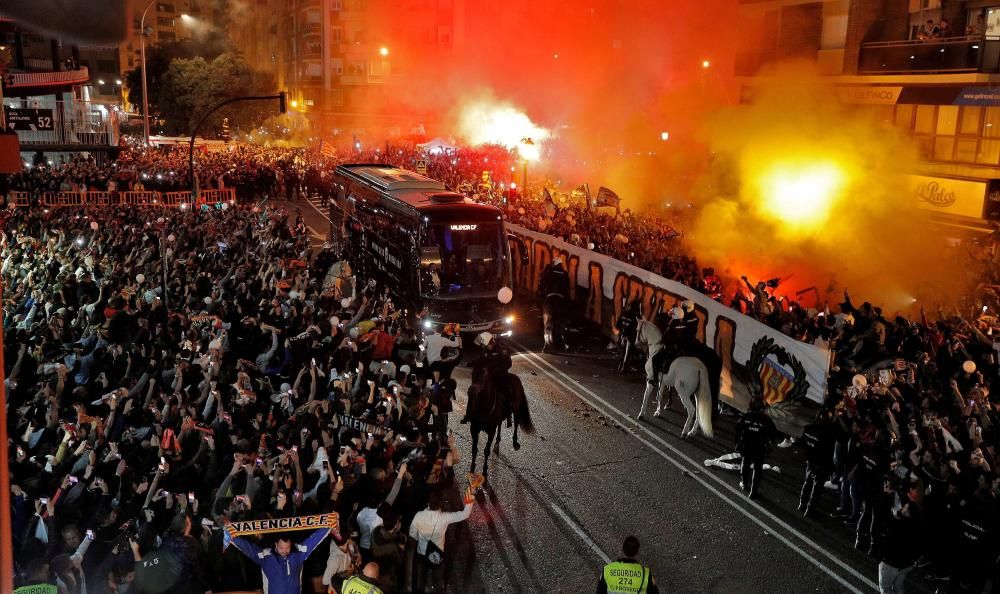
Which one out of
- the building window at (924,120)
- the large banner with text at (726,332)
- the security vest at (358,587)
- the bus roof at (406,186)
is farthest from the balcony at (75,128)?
the security vest at (358,587)

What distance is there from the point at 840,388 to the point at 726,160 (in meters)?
15.8

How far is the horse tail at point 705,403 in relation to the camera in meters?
11.1

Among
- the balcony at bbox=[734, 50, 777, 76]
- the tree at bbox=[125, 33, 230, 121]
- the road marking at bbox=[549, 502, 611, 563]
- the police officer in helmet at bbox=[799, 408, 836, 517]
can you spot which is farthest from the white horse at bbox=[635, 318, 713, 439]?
the tree at bbox=[125, 33, 230, 121]


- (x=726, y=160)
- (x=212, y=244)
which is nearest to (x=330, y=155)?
(x=726, y=160)

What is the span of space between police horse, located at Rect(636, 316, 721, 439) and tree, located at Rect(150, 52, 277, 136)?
5116cm

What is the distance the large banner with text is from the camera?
11.1m

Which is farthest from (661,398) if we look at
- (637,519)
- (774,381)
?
(637,519)

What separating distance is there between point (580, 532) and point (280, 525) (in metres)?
3.60

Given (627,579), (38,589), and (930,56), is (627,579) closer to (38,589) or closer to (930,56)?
(38,589)

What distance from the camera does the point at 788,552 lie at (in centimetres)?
851

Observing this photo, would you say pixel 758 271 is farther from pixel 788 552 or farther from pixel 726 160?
pixel 788 552

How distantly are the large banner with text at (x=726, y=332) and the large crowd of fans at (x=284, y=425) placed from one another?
52 cm

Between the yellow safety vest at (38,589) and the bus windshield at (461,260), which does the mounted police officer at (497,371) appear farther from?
the yellow safety vest at (38,589)

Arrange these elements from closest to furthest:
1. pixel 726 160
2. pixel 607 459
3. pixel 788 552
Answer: pixel 788 552 → pixel 607 459 → pixel 726 160
